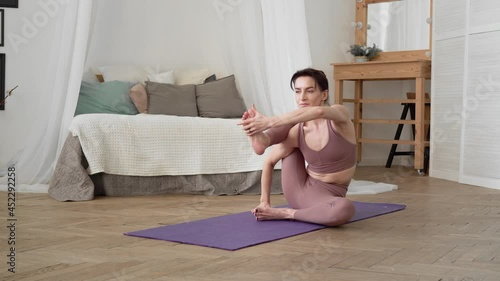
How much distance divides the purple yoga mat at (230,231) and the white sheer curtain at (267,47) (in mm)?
1440

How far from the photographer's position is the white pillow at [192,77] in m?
5.55

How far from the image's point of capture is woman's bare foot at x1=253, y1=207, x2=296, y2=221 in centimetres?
334

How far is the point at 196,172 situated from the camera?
4523mm

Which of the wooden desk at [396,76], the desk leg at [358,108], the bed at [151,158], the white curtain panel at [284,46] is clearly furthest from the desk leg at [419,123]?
the bed at [151,158]

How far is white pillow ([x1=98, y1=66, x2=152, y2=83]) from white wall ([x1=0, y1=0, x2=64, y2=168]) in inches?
21.3

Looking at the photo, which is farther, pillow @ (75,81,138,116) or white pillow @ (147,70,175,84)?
white pillow @ (147,70,175,84)

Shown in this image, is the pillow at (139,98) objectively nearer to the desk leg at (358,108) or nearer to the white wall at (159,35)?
the white wall at (159,35)

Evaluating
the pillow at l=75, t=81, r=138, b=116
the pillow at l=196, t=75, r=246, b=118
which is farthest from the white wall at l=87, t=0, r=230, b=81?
the pillow at l=75, t=81, r=138, b=116

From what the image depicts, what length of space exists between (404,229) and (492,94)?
2.35 meters

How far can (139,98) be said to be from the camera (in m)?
5.11

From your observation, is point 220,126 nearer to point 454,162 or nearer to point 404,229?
point 404,229

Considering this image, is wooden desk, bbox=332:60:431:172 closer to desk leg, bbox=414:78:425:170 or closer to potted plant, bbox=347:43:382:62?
desk leg, bbox=414:78:425:170

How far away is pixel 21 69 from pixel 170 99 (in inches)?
39.6

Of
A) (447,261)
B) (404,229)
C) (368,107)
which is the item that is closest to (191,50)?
(368,107)
